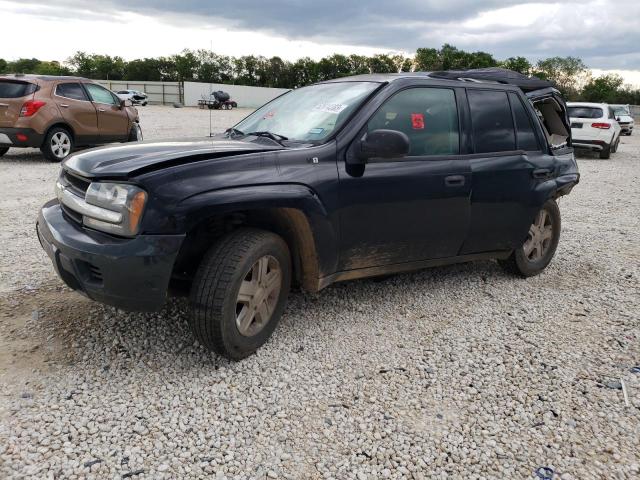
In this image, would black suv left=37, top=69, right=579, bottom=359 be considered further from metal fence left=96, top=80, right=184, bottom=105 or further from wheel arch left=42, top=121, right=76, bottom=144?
metal fence left=96, top=80, right=184, bottom=105

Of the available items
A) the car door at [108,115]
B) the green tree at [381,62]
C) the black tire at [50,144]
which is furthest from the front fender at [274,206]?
the green tree at [381,62]

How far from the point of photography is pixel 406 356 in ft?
11.3

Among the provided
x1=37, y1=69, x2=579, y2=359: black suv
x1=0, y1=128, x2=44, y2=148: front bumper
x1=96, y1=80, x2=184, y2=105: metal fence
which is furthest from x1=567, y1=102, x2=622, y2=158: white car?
x1=96, y1=80, x2=184, y2=105: metal fence

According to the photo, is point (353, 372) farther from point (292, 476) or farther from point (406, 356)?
point (292, 476)

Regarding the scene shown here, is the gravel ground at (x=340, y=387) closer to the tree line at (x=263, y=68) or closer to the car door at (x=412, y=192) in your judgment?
the car door at (x=412, y=192)

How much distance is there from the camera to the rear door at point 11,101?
9.77 meters


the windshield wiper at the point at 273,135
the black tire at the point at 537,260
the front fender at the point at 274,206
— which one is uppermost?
the windshield wiper at the point at 273,135

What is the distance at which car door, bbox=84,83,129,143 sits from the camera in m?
11.1

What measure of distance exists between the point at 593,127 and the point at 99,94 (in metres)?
13.6

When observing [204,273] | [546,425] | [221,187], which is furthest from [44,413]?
[546,425]

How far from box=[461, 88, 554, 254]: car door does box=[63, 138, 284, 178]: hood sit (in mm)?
1719

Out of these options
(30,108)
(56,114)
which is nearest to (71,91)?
(56,114)

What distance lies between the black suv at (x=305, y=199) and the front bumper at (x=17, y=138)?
729cm

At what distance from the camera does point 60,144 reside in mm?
10445
